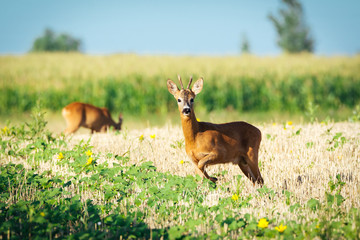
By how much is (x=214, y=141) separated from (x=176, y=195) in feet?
2.71

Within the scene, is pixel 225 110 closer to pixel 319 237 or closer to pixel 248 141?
pixel 248 141

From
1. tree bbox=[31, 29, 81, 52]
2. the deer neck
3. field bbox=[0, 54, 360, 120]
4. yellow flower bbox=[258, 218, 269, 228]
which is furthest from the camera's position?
tree bbox=[31, 29, 81, 52]

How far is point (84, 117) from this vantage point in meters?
10.7

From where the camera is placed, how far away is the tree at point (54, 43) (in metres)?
97.5

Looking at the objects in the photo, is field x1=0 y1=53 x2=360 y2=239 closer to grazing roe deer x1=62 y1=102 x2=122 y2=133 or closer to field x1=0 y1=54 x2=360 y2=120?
grazing roe deer x1=62 y1=102 x2=122 y2=133

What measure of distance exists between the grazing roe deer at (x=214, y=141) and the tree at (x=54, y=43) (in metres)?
96.3

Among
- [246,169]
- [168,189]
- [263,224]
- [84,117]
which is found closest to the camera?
[263,224]

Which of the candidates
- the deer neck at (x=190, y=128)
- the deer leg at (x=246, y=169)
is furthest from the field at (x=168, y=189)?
the deer neck at (x=190, y=128)

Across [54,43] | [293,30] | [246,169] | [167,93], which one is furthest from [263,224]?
[54,43]

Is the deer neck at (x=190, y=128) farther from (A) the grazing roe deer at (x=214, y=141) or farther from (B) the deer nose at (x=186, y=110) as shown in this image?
(B) the deer nose at (x=186, y=110)

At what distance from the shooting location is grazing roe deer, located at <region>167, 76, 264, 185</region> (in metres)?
4.82

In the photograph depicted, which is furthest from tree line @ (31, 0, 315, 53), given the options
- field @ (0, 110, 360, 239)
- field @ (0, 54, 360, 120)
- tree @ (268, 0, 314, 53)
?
field @ (0, 110, 360, 239)

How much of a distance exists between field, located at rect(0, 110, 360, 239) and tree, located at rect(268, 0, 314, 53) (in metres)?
50.6

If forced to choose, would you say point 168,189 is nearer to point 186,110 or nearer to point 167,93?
point 186,110
